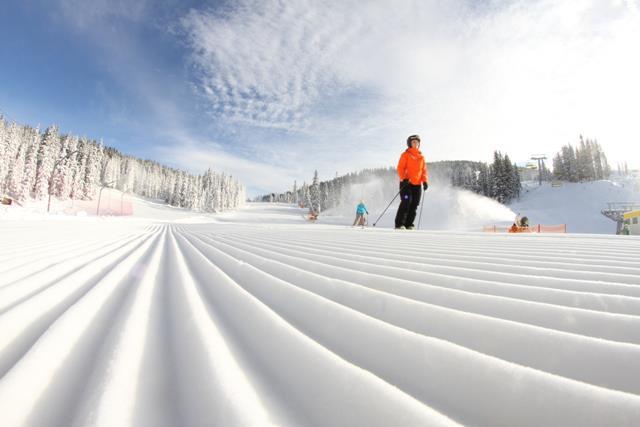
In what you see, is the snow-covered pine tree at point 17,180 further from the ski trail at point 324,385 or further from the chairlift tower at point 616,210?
the chairlift tower at point 616,210

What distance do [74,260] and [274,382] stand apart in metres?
2.34

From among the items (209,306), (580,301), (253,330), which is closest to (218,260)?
(209,306)

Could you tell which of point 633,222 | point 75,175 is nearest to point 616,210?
point 633,222

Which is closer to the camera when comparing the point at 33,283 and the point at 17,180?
the point at 33,283

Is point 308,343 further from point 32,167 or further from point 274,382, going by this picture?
point 32,167

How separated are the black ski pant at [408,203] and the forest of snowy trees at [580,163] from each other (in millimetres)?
82321

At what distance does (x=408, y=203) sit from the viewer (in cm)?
738

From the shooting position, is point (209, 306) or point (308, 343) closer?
point (308, 343)

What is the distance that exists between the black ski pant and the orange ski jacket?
18 centimetres

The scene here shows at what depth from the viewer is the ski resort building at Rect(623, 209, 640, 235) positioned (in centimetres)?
1753

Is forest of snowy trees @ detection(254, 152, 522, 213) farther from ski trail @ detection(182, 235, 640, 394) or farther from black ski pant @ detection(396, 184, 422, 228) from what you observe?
ski trail @ detection(182, 235, 640, 394)

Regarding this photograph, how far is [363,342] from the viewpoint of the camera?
32.2 inches

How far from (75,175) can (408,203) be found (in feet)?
223

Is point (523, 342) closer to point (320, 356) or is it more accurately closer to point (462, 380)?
point (462, 380)
